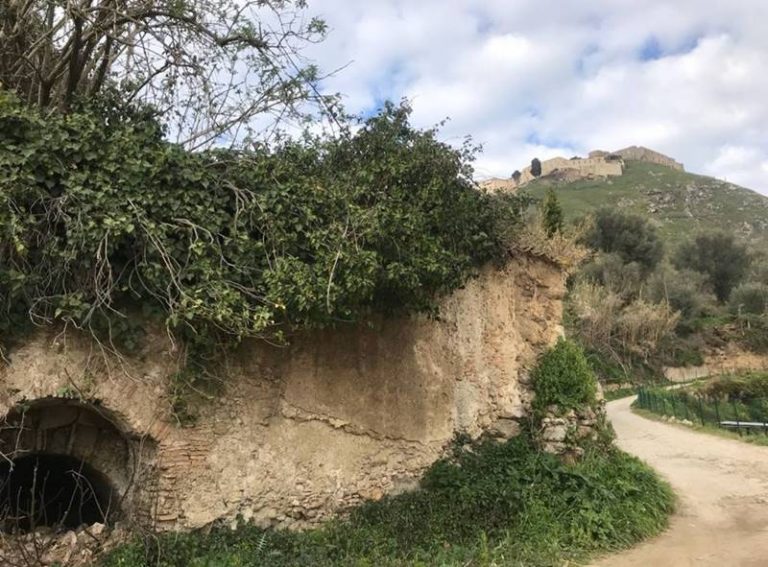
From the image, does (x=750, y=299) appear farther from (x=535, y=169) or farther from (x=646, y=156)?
(x=646, y=156)

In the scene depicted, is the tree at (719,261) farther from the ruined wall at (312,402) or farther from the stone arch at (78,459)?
the stone arch at (78,459)

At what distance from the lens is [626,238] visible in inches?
1645

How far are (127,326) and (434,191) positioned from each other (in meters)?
4.00

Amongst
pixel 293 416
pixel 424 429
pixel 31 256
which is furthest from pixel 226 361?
pixel 424 429

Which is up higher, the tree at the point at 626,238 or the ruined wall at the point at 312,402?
the tree at the point at 626,238

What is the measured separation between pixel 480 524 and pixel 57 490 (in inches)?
198

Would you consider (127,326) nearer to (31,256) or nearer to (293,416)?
(31,256)

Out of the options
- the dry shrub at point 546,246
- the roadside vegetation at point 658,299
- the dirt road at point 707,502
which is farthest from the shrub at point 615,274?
the dry shrub at point 546,246

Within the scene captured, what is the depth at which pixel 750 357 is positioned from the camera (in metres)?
35.1

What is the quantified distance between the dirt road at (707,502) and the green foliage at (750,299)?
25127 millimetres

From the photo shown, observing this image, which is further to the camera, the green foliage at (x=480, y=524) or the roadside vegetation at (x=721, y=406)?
the roadside vegetation at (x=721, y=406)

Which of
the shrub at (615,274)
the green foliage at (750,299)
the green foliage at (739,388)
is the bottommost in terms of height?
the green foliage at (739,388)

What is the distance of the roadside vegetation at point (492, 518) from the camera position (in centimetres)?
614

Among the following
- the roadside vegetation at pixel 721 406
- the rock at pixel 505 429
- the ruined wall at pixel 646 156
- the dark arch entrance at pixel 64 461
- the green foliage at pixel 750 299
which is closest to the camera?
the dark arch entrance at pixel 64 461
